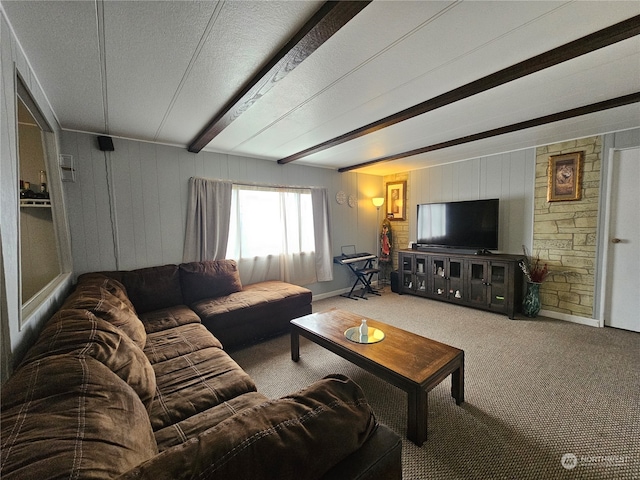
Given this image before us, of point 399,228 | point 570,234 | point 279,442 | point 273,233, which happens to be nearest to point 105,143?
point 273,233

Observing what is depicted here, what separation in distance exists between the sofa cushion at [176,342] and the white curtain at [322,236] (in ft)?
8.09

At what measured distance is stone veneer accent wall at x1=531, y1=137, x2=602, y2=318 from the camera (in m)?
3.18

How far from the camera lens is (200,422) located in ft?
4.11

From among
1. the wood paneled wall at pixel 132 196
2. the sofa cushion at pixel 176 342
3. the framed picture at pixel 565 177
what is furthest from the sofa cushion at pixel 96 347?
the framed picture at pixel 565 177

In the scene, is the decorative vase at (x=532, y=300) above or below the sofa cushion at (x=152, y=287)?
below

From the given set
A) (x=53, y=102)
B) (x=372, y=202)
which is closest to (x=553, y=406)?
(x=372, y=202)

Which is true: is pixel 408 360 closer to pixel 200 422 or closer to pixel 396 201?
pixel 200 422

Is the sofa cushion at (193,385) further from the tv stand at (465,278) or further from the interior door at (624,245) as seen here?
the interior door at (624,245)

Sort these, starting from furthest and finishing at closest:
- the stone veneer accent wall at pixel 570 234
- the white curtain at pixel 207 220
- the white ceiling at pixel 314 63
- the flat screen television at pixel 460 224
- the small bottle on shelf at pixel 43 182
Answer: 1. the flat screen television at pixel 460 224
2. the white curtain at pixel 207 220
3. the stone veneer accent wall at pixel 570 234
4. the small bottle on shelf at pixel 43 182
5. the white ceiling at pixel 314 63

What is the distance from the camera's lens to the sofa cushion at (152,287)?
2.72 metres

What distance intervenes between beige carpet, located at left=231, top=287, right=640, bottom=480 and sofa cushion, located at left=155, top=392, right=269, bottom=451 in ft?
2.39

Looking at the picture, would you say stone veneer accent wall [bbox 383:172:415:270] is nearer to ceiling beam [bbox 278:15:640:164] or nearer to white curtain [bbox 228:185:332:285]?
white curtain [bbox 228:185:332:285]

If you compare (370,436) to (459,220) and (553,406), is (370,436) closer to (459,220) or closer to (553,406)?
(553,406)

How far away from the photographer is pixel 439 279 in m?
4.25
